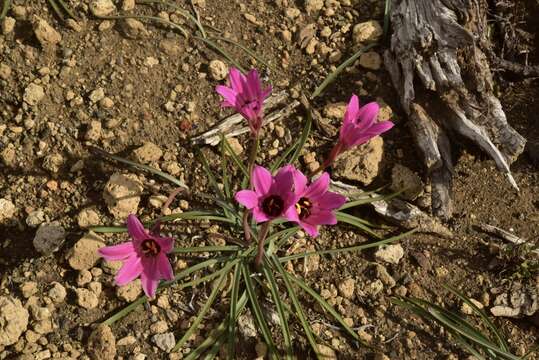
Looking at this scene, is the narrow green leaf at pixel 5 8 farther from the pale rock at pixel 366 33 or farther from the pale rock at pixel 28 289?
the pale rock at pixel 366 33

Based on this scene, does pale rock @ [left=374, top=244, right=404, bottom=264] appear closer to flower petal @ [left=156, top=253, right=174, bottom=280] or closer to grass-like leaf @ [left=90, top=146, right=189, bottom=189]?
grass-like leaf @ [left=90, top=146, right=189, bottom=189]

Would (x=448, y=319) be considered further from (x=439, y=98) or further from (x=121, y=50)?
(x=121, y=50)

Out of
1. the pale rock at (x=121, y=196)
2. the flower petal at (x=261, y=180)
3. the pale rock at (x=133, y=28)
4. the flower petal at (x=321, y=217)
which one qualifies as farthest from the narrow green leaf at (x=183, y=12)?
the flower petal at (x=321, y=217)

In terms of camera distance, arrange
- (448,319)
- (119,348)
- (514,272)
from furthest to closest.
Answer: (514,272)
(448,319)
(119,348)

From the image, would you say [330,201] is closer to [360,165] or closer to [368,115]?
[368,115]

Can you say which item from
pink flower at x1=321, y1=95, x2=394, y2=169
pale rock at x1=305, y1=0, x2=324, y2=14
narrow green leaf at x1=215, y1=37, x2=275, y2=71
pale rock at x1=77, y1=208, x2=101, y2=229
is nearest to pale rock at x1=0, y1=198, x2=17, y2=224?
pale rock at x1=77, y1=208, x2=101, y2=229

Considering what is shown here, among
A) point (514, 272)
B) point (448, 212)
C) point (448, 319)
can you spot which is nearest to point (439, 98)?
point (448, 212)
